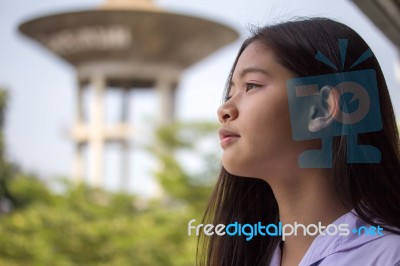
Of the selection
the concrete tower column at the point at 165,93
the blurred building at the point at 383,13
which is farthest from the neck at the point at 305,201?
the concrete tower column at the point at 165,93

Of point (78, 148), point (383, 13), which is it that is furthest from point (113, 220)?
point (383, 13)

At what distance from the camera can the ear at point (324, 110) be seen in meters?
0.66

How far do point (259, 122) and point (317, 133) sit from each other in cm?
6

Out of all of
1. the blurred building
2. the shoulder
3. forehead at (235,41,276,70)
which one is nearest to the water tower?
the blurred building

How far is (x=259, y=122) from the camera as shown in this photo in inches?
25.7

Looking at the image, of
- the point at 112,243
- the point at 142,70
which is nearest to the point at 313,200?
the point at 112,243

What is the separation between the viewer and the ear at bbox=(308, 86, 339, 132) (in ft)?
2.15

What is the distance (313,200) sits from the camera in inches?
26.4

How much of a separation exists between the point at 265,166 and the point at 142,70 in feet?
33.4

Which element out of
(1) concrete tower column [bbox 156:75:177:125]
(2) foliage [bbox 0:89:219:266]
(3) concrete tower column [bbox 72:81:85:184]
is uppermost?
(1) concrete tower column [bbox 156:75:177:125]

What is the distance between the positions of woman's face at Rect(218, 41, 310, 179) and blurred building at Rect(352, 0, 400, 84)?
0.66 metres

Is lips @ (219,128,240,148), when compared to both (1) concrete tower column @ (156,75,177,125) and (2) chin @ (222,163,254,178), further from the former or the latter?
(1) concrete tower column @ (156,75,177,125)

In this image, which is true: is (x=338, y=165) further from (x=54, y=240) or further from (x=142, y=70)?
(x=142, y=70)

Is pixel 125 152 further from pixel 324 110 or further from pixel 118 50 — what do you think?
pixel 324 110
